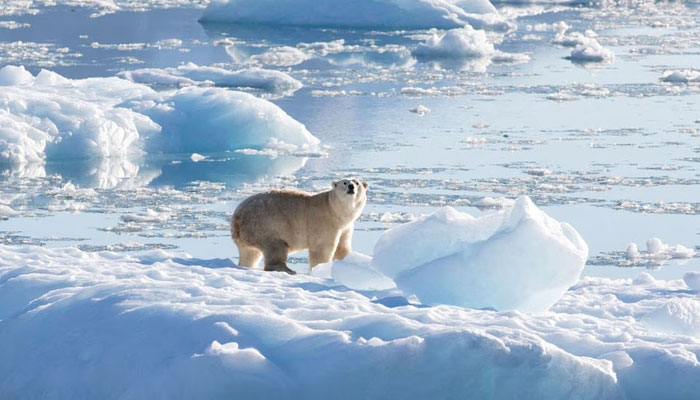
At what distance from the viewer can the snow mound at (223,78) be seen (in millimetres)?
Result: 14617

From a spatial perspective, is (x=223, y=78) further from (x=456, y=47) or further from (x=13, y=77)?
(x=456, y=47)

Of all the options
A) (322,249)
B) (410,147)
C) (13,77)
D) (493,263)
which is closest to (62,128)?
(13,77)

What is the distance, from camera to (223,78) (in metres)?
14.8

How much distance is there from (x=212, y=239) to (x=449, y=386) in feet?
13.3

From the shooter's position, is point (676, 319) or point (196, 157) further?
point (196, 157)

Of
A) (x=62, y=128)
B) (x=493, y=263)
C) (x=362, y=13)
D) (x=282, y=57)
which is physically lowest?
(x=362, y=13)

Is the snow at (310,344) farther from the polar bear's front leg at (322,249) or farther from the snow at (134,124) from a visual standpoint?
the snow at (134,124)

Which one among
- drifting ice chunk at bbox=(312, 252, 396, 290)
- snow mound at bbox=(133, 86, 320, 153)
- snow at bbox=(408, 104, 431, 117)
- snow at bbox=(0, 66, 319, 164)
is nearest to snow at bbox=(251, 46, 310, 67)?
snow at bbox=(408, 104, 431, 117)

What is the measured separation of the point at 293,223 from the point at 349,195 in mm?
334

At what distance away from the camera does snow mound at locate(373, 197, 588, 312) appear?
16.1 feet

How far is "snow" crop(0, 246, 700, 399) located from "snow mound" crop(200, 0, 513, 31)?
53.1 feet

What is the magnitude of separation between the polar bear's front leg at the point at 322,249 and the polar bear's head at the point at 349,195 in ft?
0.51

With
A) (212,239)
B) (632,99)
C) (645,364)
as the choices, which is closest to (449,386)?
(645,364)

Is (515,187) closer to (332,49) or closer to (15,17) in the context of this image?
(332,49)
